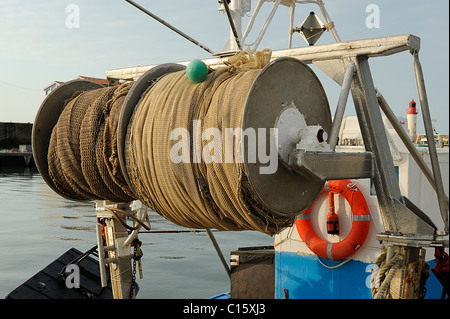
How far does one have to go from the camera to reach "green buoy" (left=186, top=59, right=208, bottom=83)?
342 centimetres

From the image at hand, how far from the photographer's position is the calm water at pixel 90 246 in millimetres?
14641

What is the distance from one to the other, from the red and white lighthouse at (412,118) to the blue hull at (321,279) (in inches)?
94.0

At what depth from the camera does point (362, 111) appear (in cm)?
404

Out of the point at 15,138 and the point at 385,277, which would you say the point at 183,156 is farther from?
the point at 15,138

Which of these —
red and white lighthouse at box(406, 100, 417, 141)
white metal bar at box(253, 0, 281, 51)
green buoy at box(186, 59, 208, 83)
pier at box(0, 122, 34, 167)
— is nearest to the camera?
green buoy at box(186, 59, 208, 83)

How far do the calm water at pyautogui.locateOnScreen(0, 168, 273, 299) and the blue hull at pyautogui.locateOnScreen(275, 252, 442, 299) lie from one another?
679cm

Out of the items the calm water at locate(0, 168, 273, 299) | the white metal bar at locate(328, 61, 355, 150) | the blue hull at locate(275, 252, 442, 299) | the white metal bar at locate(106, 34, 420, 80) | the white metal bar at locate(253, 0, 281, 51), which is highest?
the white metal bar at locate(253, 0, 281, 51)

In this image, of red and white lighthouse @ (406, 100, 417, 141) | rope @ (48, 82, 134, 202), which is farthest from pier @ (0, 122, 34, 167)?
rope @ (48, 82, 134, 202)

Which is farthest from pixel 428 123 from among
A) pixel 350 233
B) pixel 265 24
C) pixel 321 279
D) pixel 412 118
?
pixel 412 118

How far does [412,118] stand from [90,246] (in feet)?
49.7

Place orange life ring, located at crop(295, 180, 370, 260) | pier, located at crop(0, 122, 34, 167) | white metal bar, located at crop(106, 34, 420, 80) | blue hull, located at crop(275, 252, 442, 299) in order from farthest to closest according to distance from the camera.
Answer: pier, located at crop(0, 122, 34, 167) → blue hull, located at crop(275, 252, 442, 299) → orange life ring, located at crop(295, 180, 370, 260) → white metal bar, located at crop(106, 34, 420, 80)

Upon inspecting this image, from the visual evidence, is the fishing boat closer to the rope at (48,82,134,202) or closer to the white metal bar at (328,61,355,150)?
the white metal bar at (328,61,355,150)

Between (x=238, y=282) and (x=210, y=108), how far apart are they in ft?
16.2

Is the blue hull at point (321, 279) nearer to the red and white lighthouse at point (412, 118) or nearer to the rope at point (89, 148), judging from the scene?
the red and white lighthouse at point (412, 118)
